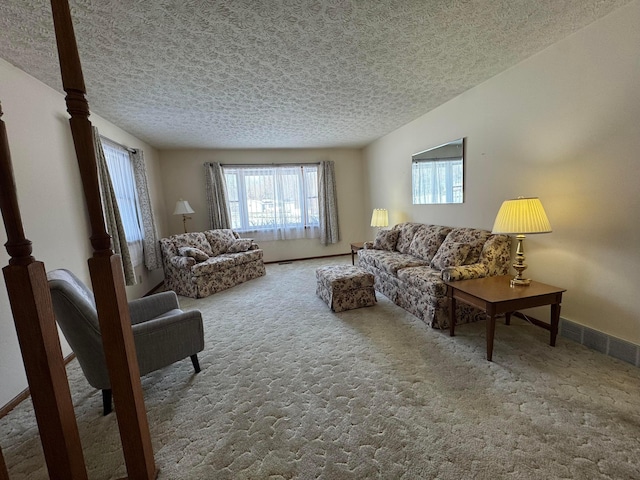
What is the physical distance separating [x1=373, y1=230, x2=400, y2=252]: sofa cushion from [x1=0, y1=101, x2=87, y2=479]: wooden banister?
3.86m

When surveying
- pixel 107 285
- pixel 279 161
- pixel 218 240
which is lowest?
pixel 218 240

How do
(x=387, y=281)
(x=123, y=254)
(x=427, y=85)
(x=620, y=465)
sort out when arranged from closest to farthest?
1. (x=620, y=465)
2. (x=427, y=85)
3. (x=123, y=254)
4. (x=387, y=281)

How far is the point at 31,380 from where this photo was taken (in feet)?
3.09

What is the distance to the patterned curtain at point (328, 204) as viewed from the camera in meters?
5.99

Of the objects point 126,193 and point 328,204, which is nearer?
point 126,193

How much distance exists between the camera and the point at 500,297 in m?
2.07

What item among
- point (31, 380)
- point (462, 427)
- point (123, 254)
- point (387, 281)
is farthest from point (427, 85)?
point (123, 254)

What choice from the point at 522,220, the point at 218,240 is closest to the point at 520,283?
the point at 522,220

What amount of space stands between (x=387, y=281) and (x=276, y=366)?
1.84 metres

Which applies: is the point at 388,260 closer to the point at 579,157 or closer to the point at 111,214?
the point at 579,157

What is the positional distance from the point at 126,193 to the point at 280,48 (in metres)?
3.11

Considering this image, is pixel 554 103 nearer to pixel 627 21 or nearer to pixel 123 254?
pixel 627 21

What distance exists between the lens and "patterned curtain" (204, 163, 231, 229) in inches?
213

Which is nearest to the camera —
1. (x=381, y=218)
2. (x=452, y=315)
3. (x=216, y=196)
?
(x=452, y=315)
